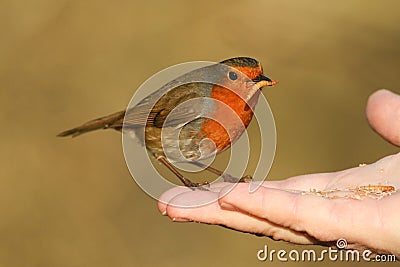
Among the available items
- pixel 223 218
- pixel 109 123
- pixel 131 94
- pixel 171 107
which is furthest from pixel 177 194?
pixel 131 94

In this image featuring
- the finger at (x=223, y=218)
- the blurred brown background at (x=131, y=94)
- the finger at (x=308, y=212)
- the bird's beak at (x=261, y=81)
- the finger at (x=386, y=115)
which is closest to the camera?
the finger at (x=308, y=212)

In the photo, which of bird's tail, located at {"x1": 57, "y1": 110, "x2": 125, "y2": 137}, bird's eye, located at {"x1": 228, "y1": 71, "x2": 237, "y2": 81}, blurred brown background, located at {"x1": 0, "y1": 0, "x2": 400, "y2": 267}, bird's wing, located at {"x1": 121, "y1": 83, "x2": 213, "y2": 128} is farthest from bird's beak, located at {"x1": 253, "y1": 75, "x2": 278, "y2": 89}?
blurred brown background, located at {"x1": 0, "y1": 0, "x2": 400, "y2": 267}

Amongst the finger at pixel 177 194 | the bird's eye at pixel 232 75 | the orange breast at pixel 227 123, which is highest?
the bird's eye at pixel 232 75

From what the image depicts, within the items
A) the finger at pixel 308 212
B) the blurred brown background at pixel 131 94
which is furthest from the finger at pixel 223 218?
the blurred brown background at pixel 131 94

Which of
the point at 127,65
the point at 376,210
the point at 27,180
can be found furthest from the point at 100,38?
the point at 376,210

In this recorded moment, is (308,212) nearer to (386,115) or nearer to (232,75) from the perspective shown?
(232,75)

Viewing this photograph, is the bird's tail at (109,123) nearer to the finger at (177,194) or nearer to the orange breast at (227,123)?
the orange breast at (227,123)
